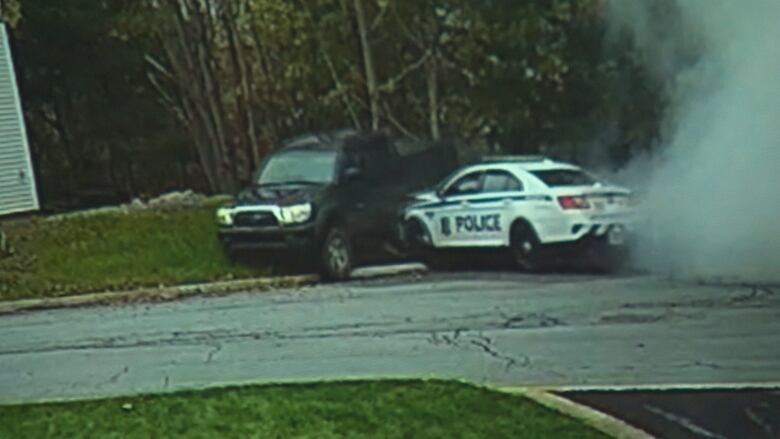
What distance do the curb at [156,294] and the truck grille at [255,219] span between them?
58 centimetres

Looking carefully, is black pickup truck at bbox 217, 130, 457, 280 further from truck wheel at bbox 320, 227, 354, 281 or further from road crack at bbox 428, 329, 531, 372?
road crack at bbox 428, 329, 531, 372

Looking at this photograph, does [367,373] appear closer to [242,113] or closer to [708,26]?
[708,26]

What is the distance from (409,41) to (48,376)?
9561mm

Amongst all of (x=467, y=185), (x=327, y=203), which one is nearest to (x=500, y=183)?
(x=467, y=185)

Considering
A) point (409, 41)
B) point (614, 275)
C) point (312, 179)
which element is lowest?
point (614, 275)

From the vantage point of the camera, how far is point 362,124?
16953mm

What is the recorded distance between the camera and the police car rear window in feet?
41.5

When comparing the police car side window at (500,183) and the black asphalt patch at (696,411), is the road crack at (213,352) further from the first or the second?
Answer: the police car side window at (500,183)

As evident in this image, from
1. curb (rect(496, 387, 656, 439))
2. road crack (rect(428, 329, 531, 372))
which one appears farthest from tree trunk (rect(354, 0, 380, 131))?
curb (rect(496, 387, 656, 439))

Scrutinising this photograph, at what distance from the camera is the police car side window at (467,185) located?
43.2 feet

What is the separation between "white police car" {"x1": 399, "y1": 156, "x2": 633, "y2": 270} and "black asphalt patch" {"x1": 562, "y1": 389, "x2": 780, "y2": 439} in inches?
222

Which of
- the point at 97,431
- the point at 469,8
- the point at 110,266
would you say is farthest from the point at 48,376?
the point at 469,8

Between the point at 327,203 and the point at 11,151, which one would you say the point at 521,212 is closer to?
the point at 327,203

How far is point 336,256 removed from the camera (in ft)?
42.3
